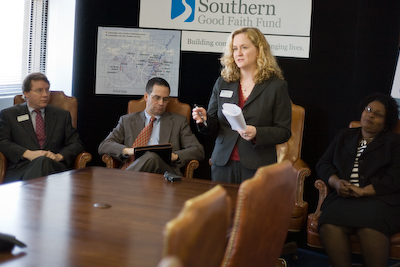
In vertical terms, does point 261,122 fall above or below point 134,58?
below

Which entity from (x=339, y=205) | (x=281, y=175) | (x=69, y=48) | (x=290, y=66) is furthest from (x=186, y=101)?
(x=281, y=175)

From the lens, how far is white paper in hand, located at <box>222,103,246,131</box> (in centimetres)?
255

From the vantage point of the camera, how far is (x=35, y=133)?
4301 millimetres

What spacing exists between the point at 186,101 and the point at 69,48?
1450 mm

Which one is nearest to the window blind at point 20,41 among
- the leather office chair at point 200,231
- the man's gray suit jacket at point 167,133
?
the man's gray suit jacket at point 167,133

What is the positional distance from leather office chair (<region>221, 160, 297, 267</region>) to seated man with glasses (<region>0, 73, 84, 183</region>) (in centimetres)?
283

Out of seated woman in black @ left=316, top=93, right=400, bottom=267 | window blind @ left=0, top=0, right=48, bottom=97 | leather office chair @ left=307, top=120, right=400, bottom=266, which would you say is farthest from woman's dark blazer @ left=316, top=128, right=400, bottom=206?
window blind @ left=0, top=0, right=48, bottom=97

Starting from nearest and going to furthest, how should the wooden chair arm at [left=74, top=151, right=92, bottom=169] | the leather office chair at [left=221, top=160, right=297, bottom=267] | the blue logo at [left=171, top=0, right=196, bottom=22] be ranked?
the leather office chair at [left=221, top=160, right=297, bottom=267] → the wooden chair arm at [left=74, top=151, right=92, bottom=169] → the blue logo at [left=171, top=0, right=196, bottom=22]

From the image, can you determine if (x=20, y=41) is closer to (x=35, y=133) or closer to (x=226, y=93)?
(x=35, y=133)

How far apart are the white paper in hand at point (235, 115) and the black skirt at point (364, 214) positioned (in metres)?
1.16

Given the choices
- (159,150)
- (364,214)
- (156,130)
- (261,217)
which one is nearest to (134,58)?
(156,130)

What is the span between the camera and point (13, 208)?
1.98 meters

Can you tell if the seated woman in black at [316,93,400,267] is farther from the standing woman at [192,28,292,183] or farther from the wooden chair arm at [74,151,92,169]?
the wooden chair arm at [74,151,92,169]

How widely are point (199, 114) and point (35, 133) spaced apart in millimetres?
2109
